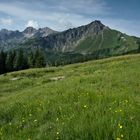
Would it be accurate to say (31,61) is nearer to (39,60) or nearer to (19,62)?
(39,60)

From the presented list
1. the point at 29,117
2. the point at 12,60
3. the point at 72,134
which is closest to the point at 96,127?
the point at 72,134

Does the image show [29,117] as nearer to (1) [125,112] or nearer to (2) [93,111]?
(2) [93,111]

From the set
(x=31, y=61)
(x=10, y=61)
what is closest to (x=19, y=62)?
(x=10, y=61)

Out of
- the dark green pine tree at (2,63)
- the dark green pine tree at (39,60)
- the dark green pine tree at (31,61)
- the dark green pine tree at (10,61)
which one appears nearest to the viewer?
the dark green pine tree at (2,63)

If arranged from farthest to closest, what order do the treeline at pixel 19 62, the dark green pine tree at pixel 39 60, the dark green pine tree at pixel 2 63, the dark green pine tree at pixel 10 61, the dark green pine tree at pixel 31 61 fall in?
the dark green pine tree at pixel 31 61, the dark green pine tree at pixel 10 61, the dark green pine tree at pixel 39 60, the treeline at pixel 19 62, the dark green pine tree at pixel 2 63

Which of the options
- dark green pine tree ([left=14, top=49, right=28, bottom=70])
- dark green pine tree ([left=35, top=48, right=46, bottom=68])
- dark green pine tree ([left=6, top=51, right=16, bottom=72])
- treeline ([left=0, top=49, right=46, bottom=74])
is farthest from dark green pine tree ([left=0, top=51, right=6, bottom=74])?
dark green pine tree ([left=35, top=48, right=46, bottom=68])

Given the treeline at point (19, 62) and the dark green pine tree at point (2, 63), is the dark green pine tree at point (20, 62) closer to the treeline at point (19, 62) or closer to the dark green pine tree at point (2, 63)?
the treeline at point (19, 62)

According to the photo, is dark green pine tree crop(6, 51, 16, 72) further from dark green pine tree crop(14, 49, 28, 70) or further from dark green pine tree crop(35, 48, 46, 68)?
dark green pine tree crop(35, 48, 46, 68)

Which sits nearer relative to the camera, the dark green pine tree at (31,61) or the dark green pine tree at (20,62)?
the dark green pine tree at (20,62)

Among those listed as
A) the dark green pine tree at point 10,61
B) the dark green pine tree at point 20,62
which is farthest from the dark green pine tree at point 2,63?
the dark green pine tree at point 20,62

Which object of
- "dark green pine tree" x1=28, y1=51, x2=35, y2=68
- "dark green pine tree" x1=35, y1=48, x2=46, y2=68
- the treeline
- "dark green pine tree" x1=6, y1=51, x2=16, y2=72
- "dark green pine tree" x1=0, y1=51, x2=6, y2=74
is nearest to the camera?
"dark green pine tree" x1=0, y1=51, x2=6, y2=74

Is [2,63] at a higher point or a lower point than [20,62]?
lower

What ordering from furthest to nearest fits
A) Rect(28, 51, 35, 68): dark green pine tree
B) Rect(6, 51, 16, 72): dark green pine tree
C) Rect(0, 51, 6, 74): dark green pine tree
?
Rect(28, 51, 35, 68): dark green pine tree < Rect(6, 51, 16, 72): dark green pine tree < Rect(0, 51, 6, 74): dark green pine tree

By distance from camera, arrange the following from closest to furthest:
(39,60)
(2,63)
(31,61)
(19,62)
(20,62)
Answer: (2,63), (19,62), (20,62), (39,60), (31,61)
